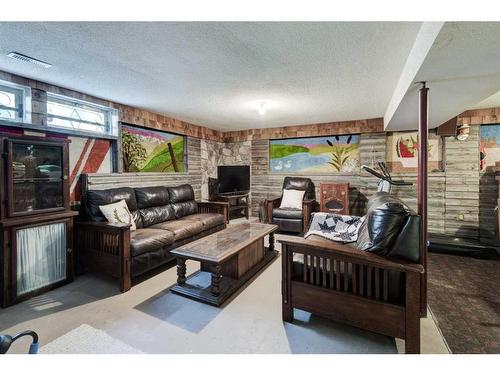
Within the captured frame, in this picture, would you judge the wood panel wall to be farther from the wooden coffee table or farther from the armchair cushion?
the wooden coffee table

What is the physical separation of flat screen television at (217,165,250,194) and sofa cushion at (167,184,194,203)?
3.12 feet

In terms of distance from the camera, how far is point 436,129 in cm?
423

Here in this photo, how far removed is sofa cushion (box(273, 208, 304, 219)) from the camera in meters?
4.41

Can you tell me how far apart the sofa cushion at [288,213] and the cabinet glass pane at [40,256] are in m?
3.23

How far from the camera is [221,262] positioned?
6.86 feet

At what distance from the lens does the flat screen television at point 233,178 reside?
17.6ft

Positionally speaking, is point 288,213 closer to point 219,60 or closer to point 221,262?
point 221,262

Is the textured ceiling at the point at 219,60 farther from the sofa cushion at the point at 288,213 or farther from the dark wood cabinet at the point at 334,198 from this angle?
the sofa cushion at the point at 288,213

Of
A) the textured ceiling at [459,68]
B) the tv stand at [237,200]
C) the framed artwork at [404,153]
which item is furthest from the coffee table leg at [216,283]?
the framed artwork at [404,153]

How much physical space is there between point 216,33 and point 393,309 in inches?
88.6

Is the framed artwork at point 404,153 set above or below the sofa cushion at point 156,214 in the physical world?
above

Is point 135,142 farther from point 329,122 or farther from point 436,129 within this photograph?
point 436,129

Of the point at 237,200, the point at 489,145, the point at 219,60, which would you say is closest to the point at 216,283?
the point at 219,60

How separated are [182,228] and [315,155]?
3.33 meters
